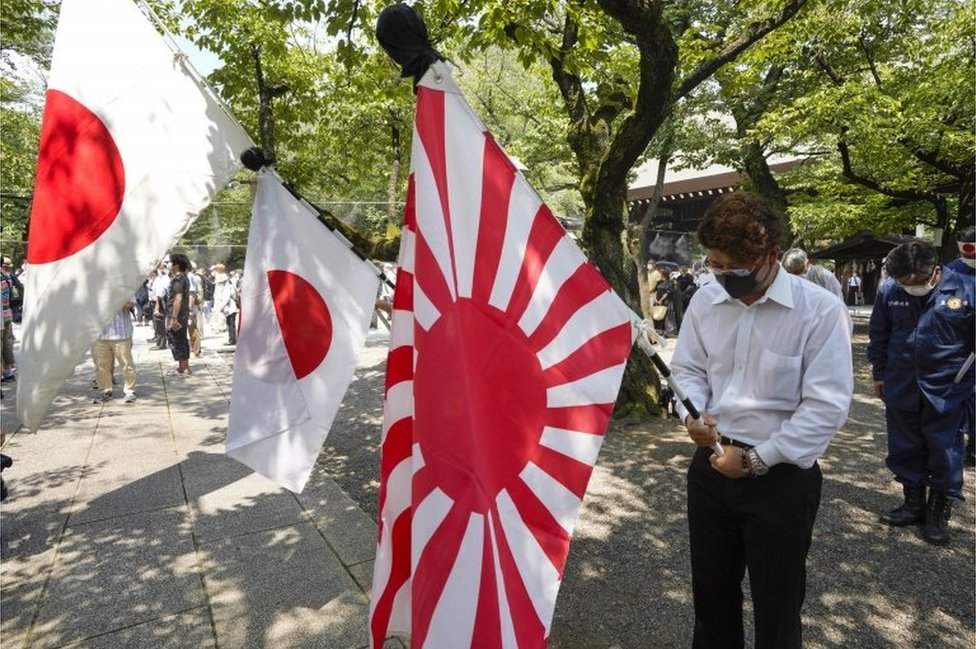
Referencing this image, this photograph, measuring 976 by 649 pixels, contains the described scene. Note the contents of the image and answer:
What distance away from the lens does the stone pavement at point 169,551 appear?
311 centimetres

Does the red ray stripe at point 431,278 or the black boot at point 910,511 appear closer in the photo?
the red ray stripe at point 431,278

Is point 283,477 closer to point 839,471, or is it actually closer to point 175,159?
point 175,159

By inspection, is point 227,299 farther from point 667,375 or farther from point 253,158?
point 667,375

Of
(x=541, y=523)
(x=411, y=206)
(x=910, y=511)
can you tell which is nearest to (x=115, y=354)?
(x=411, y=206)

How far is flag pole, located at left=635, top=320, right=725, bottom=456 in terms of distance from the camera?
2040 mm

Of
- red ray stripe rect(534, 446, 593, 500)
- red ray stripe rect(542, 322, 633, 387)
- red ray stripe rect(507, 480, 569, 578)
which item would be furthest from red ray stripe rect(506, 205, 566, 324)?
red ray stripe rect(507, 480, 569, 578)

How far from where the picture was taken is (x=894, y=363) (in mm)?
4348

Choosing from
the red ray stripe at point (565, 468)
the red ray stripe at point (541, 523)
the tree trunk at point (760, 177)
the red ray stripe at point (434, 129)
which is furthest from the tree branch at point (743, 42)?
the tree trunk at point (760, 177)

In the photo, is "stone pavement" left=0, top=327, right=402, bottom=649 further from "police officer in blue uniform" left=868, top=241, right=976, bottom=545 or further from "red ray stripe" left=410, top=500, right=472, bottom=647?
"police officer in blue uniform" left=868, top=241, right=976, bottom=545

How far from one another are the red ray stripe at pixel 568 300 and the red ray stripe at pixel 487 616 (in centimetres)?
60

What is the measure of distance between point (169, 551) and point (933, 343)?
5.20m

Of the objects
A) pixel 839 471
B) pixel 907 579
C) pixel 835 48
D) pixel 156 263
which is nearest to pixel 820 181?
pixel 835 48

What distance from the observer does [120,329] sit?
7.96 meters

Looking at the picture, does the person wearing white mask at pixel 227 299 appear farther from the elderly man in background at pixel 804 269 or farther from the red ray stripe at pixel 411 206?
the red ray stripe at pixel 411 206
